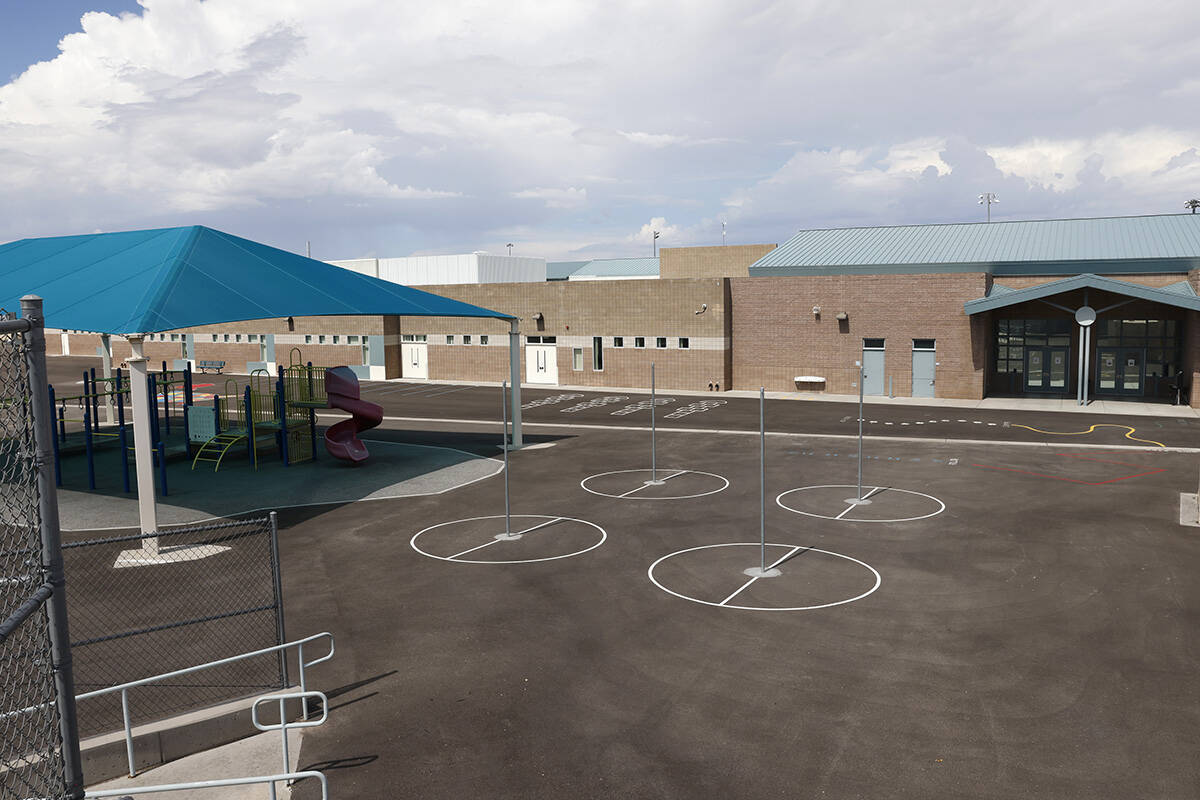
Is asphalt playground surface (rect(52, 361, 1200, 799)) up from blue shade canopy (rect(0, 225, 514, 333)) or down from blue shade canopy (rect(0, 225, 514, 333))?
down

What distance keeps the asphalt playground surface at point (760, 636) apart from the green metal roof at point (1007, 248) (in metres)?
18.1

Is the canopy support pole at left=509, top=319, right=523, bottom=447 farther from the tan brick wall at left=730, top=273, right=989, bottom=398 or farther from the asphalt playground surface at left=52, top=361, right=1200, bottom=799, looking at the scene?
A: the tan brick wall at left=730, top=273, right=989, bottom=398

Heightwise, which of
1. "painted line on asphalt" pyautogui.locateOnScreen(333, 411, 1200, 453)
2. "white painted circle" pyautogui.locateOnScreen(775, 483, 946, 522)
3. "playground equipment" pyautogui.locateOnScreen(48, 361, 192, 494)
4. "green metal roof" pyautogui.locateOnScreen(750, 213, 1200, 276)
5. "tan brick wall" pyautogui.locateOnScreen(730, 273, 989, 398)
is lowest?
"white painted circle" pyautogui.locateOnScreen(775, 483, 946, 522)

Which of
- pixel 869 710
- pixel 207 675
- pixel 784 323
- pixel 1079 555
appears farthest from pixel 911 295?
pixel 207 675

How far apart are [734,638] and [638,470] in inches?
479

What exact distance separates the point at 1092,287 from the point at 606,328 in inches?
911

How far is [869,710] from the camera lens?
31.7 feet

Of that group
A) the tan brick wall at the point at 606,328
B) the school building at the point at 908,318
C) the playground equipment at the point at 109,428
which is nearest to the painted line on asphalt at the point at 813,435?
the school building at the point at 908,318

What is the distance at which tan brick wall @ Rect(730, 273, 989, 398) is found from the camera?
1539 inches

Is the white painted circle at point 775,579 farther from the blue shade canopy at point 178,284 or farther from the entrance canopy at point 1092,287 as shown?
the entrance canopy at point 1092,287

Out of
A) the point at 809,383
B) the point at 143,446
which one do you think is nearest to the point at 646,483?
the point at 143,446

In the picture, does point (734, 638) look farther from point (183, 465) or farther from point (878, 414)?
point (878, 414)

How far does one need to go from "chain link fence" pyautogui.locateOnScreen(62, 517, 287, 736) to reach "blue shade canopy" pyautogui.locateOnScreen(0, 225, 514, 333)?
436 cm

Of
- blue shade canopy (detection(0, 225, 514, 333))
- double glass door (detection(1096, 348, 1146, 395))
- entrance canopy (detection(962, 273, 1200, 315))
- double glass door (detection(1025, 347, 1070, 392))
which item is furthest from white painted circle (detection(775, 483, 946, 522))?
double glass door (detection(1096, 348, 1146, 395))
